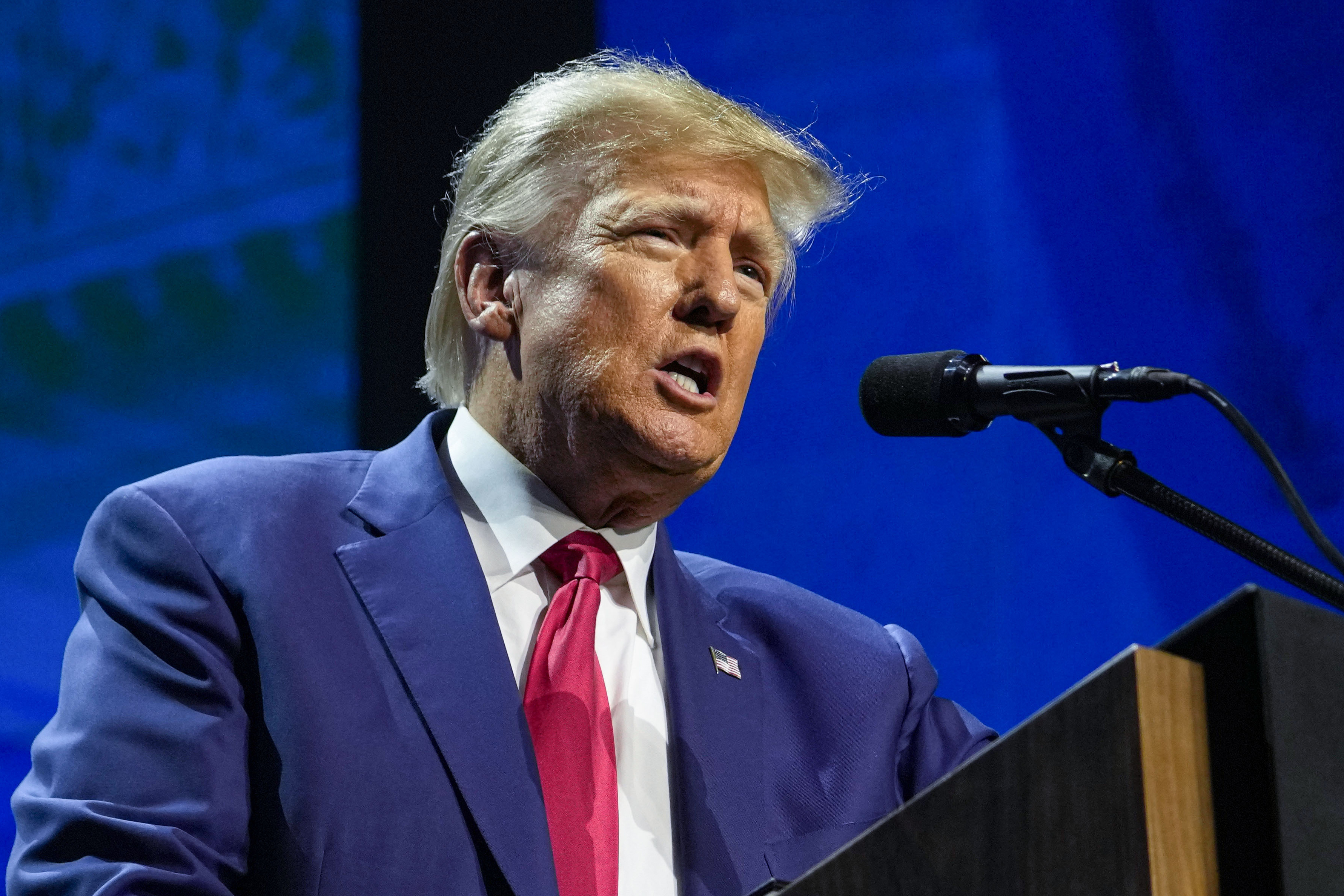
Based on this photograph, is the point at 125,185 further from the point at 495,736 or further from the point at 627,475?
the point at 495,736

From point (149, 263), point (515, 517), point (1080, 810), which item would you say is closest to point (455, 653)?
point (515, 517)

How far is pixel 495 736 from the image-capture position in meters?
1.51

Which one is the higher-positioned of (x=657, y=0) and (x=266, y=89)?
(x=657, y=0)

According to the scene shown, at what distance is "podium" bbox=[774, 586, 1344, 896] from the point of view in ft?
2.50

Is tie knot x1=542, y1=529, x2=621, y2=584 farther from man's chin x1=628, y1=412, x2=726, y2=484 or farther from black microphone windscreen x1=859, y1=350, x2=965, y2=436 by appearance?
black microphone windscreen x1=859, y1=350, x2=965, y2=436

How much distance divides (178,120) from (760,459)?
3.84 ft

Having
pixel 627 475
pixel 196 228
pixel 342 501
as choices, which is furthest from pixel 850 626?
pixel 196 228

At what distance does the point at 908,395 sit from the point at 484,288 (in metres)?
0.82

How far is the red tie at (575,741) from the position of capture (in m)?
1.50

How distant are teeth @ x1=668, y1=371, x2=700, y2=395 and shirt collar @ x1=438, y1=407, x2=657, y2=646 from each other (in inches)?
8.4

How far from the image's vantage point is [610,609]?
179 centimetres

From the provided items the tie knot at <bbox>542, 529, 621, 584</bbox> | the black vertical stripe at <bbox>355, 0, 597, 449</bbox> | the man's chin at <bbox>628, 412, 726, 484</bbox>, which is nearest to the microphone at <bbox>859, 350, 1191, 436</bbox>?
the man's chin at <bbox>628, 412, 726, 484</bbox>

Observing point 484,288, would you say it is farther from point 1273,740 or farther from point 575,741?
point 1273,740

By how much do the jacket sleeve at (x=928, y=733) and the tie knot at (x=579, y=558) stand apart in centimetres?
49
